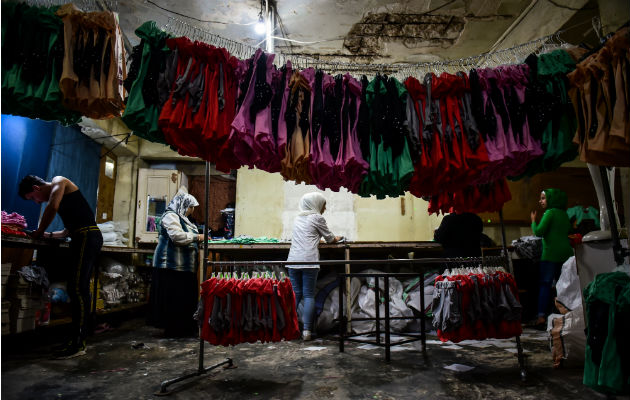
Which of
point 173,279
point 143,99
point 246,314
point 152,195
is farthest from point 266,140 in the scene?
point 152,195

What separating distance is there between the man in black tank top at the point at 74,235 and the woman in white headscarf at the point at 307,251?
6.71 feet

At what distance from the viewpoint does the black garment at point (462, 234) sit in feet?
14.5

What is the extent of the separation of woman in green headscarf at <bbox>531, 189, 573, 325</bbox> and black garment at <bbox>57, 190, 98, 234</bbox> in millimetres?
A: 5064

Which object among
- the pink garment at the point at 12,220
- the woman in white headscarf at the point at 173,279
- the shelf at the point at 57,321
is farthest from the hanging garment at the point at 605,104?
the shelf at the point at 57,321

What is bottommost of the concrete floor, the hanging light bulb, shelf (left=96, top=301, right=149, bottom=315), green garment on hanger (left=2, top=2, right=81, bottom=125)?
A: the concrete floor

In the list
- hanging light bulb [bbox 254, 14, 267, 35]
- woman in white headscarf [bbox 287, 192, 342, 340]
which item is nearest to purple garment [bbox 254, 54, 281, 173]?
woman in white headscarf [bbox 287, 192, 342, 340]

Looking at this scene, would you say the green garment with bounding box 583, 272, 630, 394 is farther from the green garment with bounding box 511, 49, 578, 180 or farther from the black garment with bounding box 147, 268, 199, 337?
the black garment with bounding box 147, 268, 199, 337

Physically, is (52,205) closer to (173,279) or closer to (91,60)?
(173,279)

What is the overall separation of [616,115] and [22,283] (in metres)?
4.62

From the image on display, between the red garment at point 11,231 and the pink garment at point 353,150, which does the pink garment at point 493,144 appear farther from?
the red garment at point 11,231

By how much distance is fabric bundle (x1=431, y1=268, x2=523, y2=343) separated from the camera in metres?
2.58

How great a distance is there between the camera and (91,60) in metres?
1.88

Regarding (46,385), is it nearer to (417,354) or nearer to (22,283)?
(22,283)

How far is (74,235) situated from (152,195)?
4231 millimetres
